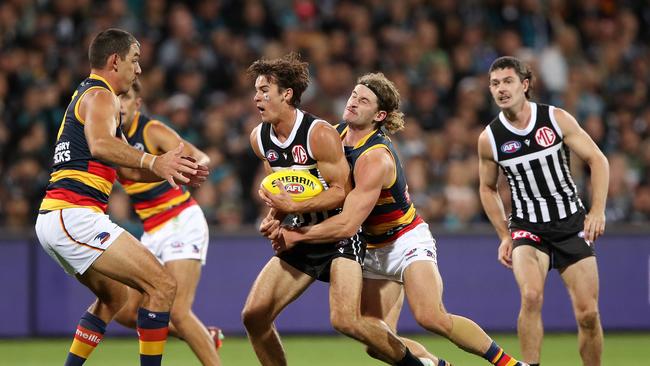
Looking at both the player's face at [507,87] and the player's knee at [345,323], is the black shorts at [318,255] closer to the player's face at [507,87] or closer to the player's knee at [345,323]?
the player's knee at [345,323]

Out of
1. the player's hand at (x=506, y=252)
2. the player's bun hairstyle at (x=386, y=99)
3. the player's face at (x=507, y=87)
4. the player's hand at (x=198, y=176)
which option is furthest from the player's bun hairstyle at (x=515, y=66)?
the player's hand at (x=198, y=176)

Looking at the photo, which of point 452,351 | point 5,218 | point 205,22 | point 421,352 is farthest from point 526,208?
point 205,22

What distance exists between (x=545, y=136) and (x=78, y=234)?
3.48m

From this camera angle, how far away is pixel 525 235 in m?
7.96

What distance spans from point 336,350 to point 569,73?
20.0 ft

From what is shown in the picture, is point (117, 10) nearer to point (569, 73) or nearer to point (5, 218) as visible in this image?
point (5, 218)

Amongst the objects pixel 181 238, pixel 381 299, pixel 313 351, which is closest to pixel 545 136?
pixel 381 299

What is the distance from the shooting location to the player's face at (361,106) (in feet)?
24.0

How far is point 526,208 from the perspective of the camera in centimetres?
802

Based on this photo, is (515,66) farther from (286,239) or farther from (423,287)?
(286,239)

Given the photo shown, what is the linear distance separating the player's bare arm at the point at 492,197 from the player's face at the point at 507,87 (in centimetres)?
31

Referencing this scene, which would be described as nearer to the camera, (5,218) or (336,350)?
(336,350)

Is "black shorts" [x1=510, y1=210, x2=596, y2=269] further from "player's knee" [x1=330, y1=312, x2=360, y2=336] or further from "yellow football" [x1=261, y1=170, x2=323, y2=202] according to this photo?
"yellow football" [x1=261, y1=170, x2=323, y2=202]

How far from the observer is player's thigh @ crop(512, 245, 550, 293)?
766cm
